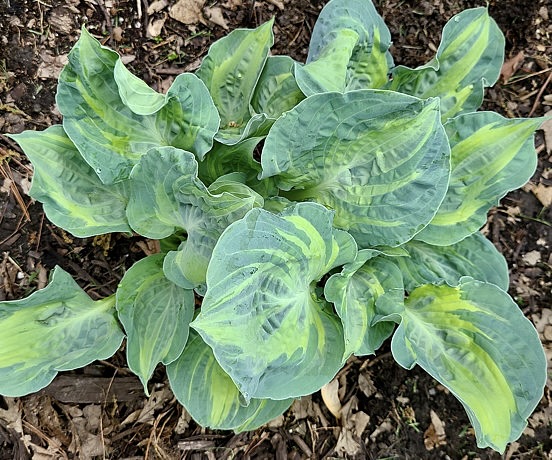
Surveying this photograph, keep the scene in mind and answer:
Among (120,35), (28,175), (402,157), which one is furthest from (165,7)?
(402,157)

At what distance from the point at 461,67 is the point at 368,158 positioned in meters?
0.53

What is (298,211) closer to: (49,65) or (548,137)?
(49,65)

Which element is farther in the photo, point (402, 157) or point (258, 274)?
point (402, 157)

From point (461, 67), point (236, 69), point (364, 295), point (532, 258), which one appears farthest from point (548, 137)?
point (236, 69)

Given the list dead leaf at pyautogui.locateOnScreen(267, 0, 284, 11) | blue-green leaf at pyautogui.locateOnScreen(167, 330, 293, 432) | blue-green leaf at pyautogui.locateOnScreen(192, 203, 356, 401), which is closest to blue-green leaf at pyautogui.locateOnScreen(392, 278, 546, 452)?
blue-green leaf at pyautogui.locateOnScreen(192, 203, 356, 401)

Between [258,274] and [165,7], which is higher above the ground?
[165,7]

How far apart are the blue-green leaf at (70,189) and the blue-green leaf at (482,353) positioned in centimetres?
85

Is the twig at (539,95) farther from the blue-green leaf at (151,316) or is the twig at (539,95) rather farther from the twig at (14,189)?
the twig at (14,189)

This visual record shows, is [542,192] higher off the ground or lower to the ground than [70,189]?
lower

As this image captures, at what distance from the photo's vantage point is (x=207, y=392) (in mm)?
1701

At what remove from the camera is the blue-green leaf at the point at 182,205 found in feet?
4.50

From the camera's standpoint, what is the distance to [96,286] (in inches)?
79.4

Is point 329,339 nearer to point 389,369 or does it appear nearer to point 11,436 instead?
point 389,369

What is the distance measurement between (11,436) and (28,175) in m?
0.88
